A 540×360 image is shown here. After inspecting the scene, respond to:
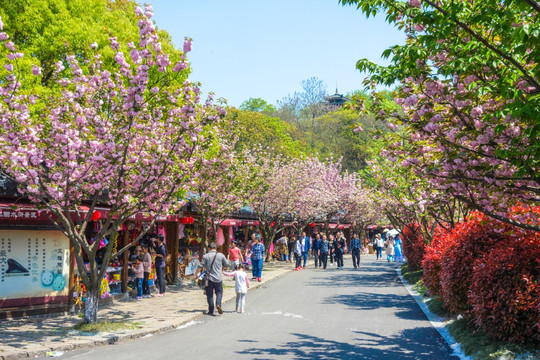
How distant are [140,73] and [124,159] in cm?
195

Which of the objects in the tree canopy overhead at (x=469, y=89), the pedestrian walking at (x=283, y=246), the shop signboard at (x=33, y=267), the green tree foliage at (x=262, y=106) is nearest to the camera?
the tree canopy overhead at (x=469, y=89)

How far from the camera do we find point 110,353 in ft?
32.1

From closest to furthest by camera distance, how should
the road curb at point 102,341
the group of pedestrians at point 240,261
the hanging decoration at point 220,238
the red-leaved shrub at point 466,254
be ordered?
the road curb at point 102,341, the red-leaved shrub at point 466,254, the group of pedestrians at point 240,261, the hanging decoration at point 220,238

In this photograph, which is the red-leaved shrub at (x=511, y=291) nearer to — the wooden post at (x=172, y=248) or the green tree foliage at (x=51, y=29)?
the green tree foliage at (x=51, y=29)

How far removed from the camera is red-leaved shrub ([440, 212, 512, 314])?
10961 mm

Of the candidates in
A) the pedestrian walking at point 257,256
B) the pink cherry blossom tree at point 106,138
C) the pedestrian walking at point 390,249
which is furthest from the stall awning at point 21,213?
the pedestrian walking at point 390,249

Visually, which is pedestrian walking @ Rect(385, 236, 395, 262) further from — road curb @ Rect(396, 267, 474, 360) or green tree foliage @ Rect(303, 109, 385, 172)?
green tree foliage @ Rect(303, 109, 385, 172)

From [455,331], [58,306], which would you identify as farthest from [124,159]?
[455,331]

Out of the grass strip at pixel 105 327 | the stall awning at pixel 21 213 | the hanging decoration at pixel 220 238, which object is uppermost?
the stall awning at pixel 21 213

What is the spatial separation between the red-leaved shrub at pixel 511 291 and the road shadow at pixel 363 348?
1.14 m

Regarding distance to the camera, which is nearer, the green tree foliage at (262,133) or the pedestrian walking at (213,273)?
the pedestrian walking at (213,273)

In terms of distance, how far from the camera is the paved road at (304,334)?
968 cm

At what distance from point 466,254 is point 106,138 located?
806 cm

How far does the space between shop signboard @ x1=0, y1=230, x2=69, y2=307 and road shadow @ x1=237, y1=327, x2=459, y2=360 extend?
7109 mm
